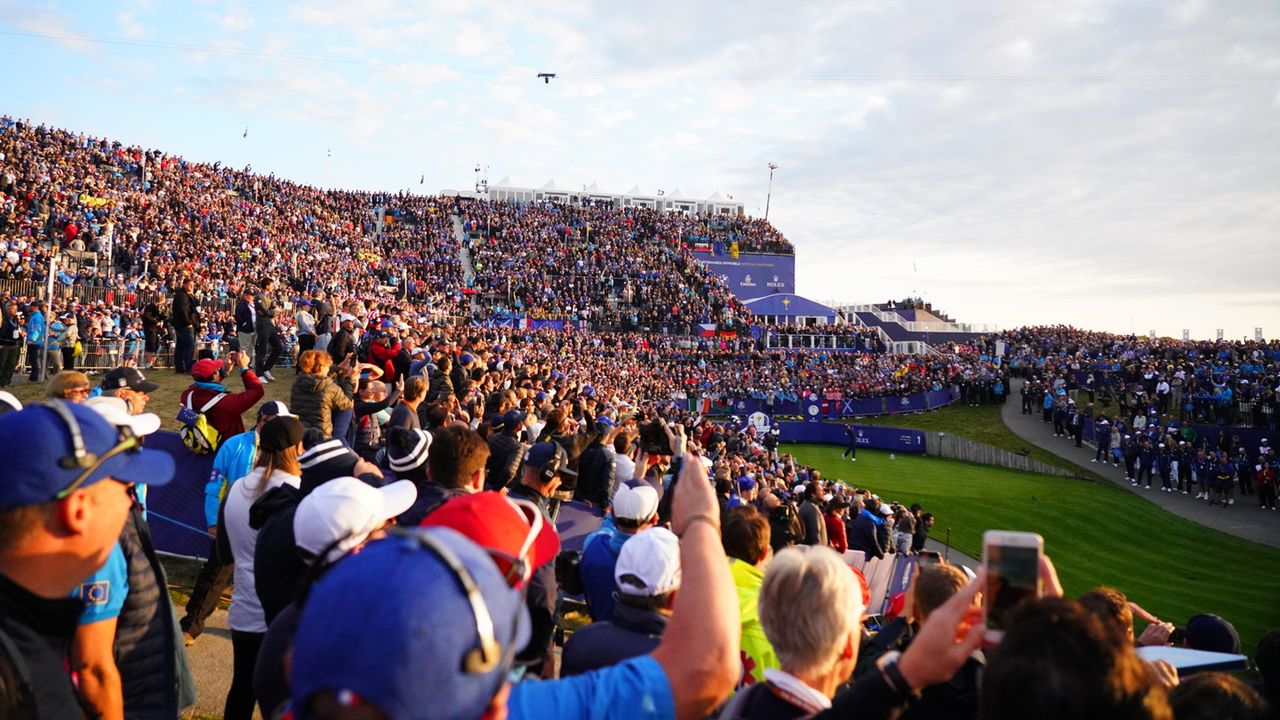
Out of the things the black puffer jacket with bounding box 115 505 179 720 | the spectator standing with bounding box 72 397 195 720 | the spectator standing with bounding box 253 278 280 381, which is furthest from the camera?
the spectator standing with bounding box 253 278 280 381

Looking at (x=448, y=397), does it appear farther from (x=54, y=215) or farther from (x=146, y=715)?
(x=54, y=215)

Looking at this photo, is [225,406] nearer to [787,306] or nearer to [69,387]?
[69,387]

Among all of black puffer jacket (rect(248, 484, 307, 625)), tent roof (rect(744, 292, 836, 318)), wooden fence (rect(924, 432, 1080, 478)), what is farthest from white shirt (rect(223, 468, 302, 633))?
tent roof (rect(744, 292, 836, 318))

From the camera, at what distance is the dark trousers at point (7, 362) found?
44.8 feet

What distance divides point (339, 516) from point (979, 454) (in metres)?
36.3

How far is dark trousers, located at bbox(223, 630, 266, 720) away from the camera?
429cm

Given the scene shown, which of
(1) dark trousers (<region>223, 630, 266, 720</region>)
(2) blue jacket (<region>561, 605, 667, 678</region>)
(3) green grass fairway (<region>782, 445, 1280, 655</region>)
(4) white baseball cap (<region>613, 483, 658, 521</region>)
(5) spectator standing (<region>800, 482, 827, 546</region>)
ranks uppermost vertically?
(4) white baseball cap (<region>613, 483, 658, 521</region>)

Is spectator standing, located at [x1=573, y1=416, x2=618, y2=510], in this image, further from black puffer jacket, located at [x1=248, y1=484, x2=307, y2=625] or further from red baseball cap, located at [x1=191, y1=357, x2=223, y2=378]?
black puffer jacket, located at [x1=248, y1=484, x2=307, y2=625]

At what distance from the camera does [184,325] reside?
1491cm

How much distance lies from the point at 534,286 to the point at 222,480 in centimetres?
4185

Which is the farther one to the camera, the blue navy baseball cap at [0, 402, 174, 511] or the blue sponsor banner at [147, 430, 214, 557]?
the blue sponsor banner at [147, 430, 214, 557]

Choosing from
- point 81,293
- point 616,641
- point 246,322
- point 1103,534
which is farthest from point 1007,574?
point 1103,534

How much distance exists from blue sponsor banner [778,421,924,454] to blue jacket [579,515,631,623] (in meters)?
33.4

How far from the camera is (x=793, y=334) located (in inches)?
1983
